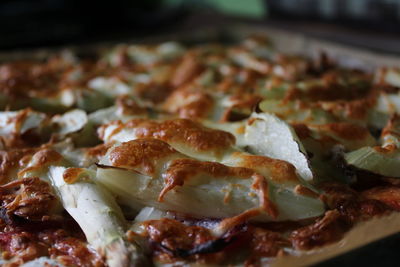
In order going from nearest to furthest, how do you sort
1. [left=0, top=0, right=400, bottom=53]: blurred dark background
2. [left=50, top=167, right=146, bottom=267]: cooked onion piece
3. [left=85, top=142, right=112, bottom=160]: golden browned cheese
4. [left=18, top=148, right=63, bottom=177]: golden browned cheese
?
[left=50, top=167, right=146, bottom=267]: cooked onion piece → [left=18, top=148, right=63, bottom=177]: golden browned cheese → [left=85, top=142, right=112, bottom=160]: golden browned cheese → [left=0, top=0, right=400, bottom=53]: blurred dark background

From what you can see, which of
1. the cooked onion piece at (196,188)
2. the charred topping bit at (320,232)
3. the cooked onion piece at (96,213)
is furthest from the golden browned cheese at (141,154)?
the charred topping bit at (320,232)

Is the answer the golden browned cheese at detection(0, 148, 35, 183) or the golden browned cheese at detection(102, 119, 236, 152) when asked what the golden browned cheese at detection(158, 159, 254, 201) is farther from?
the golden browned cheese at detection(0, 148, 35, 183)

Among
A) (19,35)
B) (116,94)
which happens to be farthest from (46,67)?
(19,35)

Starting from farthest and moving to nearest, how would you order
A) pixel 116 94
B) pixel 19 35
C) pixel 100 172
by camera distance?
pixel 19 35 → pixel 116 94 → pixel 100 172

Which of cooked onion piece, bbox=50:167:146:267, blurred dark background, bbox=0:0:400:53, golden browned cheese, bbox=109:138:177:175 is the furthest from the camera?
blurred dark background, bbox=0:0:400:53

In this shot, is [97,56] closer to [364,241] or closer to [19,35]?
[19,35]

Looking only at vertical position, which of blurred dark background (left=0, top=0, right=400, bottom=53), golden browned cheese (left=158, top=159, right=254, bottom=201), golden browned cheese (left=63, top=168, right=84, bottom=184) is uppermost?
golden browned cheese (left=158, top=159, right=254, bottom=201)

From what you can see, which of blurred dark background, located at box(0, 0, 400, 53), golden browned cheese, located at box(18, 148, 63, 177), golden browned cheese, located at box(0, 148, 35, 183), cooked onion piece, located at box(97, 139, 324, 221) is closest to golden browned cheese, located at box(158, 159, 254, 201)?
cooked onion piece, located at box(97, 139, 324, 221)
